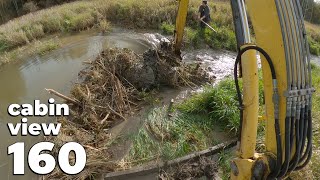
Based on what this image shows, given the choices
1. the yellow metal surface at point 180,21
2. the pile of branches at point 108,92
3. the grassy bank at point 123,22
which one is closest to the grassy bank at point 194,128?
the pile of branches at point 108,92

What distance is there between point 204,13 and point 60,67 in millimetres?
5467

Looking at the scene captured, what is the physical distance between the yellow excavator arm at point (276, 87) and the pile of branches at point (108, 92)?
9.65 feet

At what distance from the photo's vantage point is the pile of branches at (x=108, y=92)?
5.87 meters

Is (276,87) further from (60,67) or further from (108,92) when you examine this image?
(60,67)

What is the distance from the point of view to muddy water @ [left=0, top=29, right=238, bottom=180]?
7.71 meters

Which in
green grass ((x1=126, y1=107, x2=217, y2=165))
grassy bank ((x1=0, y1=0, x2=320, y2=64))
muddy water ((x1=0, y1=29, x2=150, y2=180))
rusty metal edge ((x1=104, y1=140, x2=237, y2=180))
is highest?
grassy bank ((x1=0, y1=0, x2=320, y2=64))

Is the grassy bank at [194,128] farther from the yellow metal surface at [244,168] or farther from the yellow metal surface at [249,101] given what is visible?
the yellow metal surface at [249,101]

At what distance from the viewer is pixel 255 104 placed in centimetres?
327

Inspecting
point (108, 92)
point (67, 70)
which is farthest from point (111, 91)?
point (67, 70)

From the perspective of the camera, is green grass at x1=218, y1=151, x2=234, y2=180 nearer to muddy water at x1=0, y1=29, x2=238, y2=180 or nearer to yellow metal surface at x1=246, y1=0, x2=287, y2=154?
yellow metal surface at x1=246, y1=0, x2=287, y2=154

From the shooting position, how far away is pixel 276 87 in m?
2.96

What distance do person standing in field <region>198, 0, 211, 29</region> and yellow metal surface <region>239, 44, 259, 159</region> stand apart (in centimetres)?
853

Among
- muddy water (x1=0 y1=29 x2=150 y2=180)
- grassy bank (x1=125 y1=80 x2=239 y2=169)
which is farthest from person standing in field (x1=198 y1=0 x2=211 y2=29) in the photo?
grassy bank (x1=125 y1=80 x2=239 y2=169)

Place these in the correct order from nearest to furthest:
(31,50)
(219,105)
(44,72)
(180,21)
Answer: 1. (219,105)
2. (180,21)
3. (44,72)
4. (31,50)
